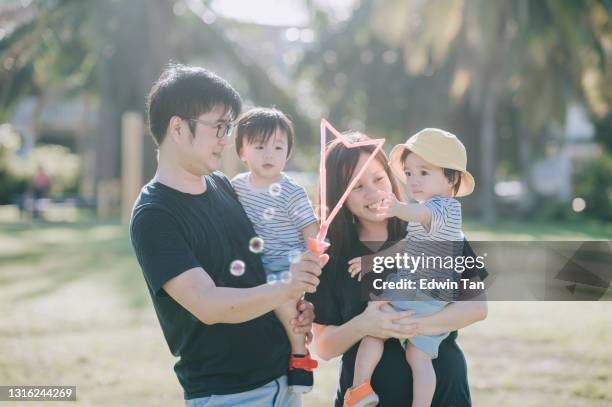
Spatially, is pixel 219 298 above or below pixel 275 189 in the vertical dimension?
below

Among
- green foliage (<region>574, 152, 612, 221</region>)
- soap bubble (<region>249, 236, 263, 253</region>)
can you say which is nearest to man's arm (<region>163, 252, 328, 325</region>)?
soap bubble (<region>249, 236, 263, 253</region>)

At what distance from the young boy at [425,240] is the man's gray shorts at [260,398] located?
228 millimetres

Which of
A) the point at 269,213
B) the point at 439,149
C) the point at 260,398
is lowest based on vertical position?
the point at 260,398

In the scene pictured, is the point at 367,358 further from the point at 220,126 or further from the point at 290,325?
the point at 220,126

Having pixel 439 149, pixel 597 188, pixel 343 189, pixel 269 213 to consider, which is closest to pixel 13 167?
pixel 597 188

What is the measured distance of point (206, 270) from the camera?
244cm

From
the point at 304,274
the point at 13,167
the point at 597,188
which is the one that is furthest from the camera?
the point at 13,167

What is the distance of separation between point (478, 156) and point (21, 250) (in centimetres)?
2032

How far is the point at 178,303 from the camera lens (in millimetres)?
2420

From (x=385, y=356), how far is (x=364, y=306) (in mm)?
195

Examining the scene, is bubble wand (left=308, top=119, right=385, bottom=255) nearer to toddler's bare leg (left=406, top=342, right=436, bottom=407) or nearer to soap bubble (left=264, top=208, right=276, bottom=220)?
soap bubble (left=264, top=208, right=276, bottom=220)

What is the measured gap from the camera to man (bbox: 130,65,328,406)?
2.31 meters

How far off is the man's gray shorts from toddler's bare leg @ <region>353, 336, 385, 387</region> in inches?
10.2

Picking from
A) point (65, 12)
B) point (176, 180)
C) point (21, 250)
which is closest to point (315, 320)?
point (176, 180)
